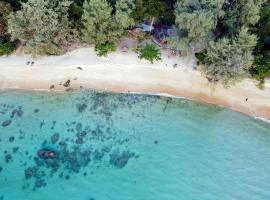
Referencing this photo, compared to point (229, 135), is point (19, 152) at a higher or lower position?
lower

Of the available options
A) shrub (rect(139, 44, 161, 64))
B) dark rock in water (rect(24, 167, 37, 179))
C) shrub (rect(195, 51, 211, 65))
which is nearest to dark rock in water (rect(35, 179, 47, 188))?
dark rock in water (rect(24, 167, 37, 179))

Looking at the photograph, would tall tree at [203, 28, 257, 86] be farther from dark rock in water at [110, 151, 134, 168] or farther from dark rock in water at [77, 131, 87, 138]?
dark rock in water at [77, 131, 87, 138]

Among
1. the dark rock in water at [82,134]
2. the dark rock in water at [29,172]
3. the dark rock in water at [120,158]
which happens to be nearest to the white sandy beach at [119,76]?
the dark rock in water at [82,134]

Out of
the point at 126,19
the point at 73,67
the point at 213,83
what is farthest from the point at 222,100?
the point at 73,67

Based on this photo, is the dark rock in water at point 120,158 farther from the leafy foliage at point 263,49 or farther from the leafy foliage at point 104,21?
the leafy foliage at point 263,49

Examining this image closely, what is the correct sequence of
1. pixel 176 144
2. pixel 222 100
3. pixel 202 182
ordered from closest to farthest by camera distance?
pixel 202 182, pixel 176 144, pixel 222 100

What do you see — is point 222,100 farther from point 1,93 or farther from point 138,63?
point 1,93

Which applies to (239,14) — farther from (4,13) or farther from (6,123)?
(6,123)
